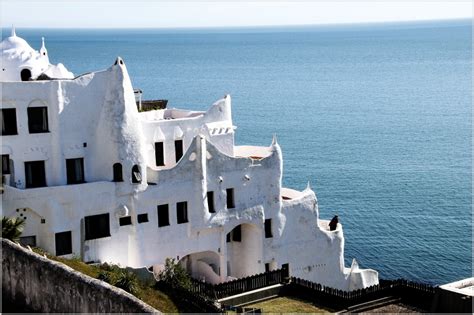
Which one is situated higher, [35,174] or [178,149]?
[178,149]

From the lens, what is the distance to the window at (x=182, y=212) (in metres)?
48.5

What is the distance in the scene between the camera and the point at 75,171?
4616 centimetres

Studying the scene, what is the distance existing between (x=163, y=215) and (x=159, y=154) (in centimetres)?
392

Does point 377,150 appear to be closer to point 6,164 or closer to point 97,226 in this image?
point 97,226

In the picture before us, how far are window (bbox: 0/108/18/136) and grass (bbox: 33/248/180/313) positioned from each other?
6.12 m

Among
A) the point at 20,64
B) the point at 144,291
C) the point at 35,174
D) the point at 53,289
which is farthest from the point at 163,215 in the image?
the point at 53,289

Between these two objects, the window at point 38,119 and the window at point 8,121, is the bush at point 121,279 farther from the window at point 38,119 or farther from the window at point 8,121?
the window at point 8,121

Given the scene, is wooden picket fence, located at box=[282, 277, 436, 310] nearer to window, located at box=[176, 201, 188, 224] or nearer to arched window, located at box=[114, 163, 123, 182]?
window, located at box=[176, 201, 188, 224]

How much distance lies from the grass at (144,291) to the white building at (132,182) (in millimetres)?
3143

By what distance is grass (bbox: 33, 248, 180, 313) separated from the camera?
39188 mm

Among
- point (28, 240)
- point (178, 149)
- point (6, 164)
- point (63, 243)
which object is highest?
point (6, 164)

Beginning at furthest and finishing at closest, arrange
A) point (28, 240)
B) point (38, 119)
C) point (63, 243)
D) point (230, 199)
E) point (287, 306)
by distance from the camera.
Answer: point (230, 199)
point (38, 119)
point (63, 243)
point (28, 240)
point (287, 306)

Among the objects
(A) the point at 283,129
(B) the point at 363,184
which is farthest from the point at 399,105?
(B) the point at 363,184

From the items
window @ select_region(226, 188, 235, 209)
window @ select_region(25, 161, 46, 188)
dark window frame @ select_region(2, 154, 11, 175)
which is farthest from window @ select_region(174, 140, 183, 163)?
dark window frame @ select_region(2, 154, 11, 175)
